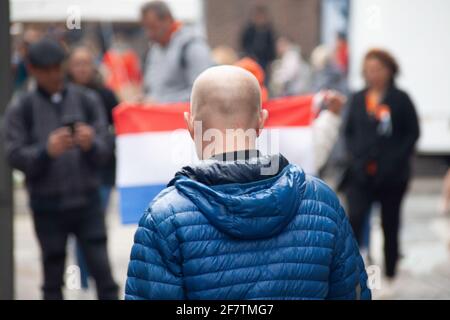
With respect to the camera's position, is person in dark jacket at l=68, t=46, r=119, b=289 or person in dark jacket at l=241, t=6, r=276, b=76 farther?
person in dark jacket at l=241, t=6, r=276, b=76

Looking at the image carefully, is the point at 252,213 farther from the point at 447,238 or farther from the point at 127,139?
the point at 447,238

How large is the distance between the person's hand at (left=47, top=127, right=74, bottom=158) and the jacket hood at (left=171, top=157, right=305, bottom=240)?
2830 millimetres

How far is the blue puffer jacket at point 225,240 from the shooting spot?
8.96 ft

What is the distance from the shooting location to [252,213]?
2727mm

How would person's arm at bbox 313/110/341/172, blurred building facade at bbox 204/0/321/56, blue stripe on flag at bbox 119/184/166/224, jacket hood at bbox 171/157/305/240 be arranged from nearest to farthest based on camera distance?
1. jacket hood at bbox 171/157/305/240
2. blue stripe on flag at bbox 119/184/166/224
3. person's arm at bbox 313/110/341/172
4. blurred building facade at bbox 204/0/321/56

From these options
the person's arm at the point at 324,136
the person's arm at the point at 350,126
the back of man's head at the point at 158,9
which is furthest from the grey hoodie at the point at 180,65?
the person's arm at the point at 324,136

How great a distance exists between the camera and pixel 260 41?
18.1 meters

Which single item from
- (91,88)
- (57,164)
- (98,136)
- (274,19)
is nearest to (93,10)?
(91,88)

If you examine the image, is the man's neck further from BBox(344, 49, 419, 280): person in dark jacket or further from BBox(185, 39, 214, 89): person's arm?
BBox(344, 49, 419, 280): person in dark jacket

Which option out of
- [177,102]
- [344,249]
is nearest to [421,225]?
[177,102]

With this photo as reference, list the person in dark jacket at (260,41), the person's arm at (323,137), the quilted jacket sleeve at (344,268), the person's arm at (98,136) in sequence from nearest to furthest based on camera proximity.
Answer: the quilted jacket sleeve at (344,268), the person's arm at (98,136), the person's arm at (323,137), the person in dark jacket at (260,41)

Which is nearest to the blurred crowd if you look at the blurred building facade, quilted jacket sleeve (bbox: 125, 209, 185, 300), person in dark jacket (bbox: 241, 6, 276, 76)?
quilted jacket sleeve (bbox: 125, 209, 185, 300)

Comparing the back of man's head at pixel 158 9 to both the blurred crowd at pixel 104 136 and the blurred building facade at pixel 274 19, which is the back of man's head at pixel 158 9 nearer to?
the blurred crowd at pixel 104 136

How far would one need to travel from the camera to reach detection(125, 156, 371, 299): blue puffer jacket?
108 inches
